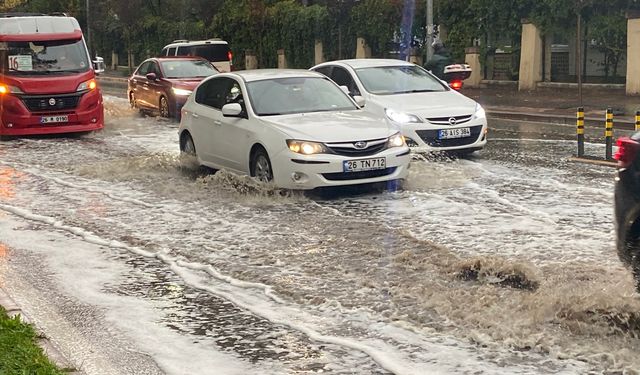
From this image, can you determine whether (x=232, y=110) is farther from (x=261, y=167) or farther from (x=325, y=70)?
(x=325, y=70)

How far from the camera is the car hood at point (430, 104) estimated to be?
14328mm

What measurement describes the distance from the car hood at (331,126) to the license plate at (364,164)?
0.26 m

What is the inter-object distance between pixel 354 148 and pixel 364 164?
0.71 feet

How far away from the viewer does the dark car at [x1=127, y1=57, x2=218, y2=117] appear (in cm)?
2334

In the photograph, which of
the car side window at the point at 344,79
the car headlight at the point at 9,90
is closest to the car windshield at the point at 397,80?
the car side window at the point at 344,79

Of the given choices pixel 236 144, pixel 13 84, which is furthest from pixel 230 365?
pixel 13 84

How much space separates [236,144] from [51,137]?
8.38 metres

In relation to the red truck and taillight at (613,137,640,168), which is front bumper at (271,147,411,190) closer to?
taillight at (613,137,640,168)

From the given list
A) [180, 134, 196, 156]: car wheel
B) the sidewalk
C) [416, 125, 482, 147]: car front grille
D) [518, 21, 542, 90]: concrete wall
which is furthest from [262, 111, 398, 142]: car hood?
[518, 21, 542, 90]: concrete wall

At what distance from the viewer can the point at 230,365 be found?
570 centimetres

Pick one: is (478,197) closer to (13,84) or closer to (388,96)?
(388,96)

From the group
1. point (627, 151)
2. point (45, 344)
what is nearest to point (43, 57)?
point (45, 344)

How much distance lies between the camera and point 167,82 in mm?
23609

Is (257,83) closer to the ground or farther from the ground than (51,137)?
farther from the ground
